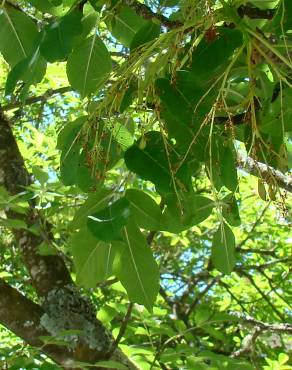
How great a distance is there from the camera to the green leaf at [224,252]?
1.04 metres

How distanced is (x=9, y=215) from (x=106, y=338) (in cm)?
51

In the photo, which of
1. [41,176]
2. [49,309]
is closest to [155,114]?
[41,176]

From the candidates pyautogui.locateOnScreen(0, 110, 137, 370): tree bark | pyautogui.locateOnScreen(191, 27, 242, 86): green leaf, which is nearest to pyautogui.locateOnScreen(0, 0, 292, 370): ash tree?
pyautogui.locateOnScreen(191, 27, 242, 86): green leaf

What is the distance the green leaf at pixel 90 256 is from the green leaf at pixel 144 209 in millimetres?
84

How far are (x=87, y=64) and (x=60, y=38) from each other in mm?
182

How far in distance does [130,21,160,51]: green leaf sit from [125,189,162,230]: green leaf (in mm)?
225

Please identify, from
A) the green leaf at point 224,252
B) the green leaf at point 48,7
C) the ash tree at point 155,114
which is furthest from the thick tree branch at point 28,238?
the green leaf at point 48,7

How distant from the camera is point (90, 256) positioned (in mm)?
928

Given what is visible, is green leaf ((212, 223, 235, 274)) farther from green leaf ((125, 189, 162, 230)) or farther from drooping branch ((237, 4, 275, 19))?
drooping branch ((237, 4, 275, 19))

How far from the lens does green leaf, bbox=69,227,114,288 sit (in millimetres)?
912

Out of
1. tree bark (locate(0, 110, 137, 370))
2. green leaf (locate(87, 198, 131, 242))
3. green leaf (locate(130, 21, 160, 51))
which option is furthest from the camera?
tree bark (locate(0, 110, 137, 370))

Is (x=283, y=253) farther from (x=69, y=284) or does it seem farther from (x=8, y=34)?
(x=8, y=34)

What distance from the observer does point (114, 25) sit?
101cm

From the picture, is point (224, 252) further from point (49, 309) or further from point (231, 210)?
point (49, 309)
